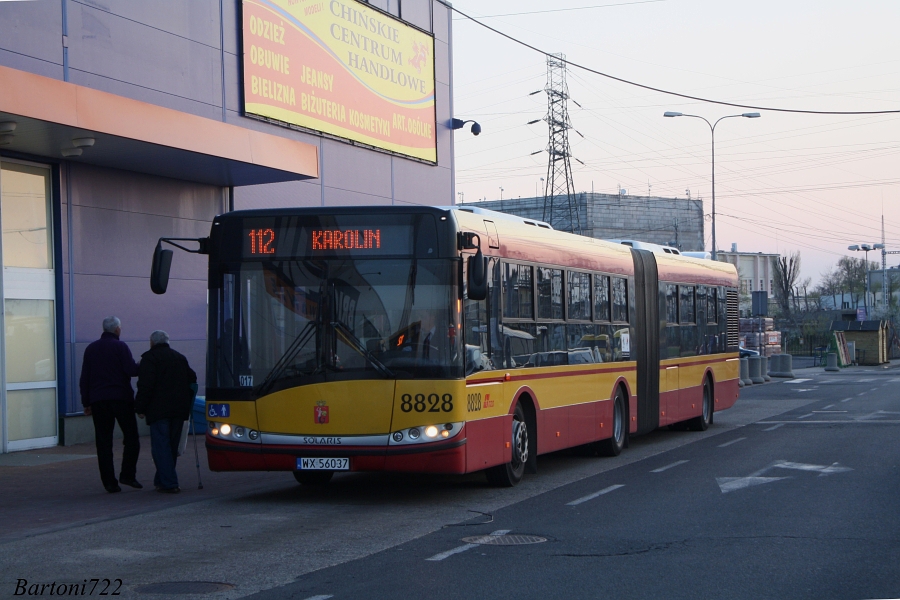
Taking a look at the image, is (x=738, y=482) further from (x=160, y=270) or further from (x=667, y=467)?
(x=160, y=270)

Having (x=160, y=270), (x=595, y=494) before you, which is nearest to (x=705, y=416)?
(x=595, y=494)

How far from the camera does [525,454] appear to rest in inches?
498

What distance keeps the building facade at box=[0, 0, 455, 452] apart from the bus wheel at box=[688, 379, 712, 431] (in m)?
8.72

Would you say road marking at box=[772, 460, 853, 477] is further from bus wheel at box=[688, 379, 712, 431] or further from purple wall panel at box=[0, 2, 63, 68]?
purple wall panel at box=[0, 2, 63, 68]

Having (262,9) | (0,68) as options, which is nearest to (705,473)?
(0,68)

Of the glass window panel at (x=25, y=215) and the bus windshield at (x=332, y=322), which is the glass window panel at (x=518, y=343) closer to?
the bus windshield at (x=332, y=322)

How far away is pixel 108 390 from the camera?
476 inches

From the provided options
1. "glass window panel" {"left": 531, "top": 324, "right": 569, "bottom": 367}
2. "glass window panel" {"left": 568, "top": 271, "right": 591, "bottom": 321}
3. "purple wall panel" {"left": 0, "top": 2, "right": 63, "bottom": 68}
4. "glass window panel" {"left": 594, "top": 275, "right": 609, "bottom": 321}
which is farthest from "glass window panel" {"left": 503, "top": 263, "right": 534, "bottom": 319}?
"purple wall panel" {"left": 0, "top": 2, "right": 63, "bottom": 68}

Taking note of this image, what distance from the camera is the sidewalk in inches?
418

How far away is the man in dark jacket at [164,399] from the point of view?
39.9ft

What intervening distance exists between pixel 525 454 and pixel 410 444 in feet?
7.72

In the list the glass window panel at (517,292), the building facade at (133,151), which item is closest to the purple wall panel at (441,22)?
the building facade at (133,151)

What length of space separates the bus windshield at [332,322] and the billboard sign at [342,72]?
38.9ft

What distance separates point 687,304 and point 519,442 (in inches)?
323
